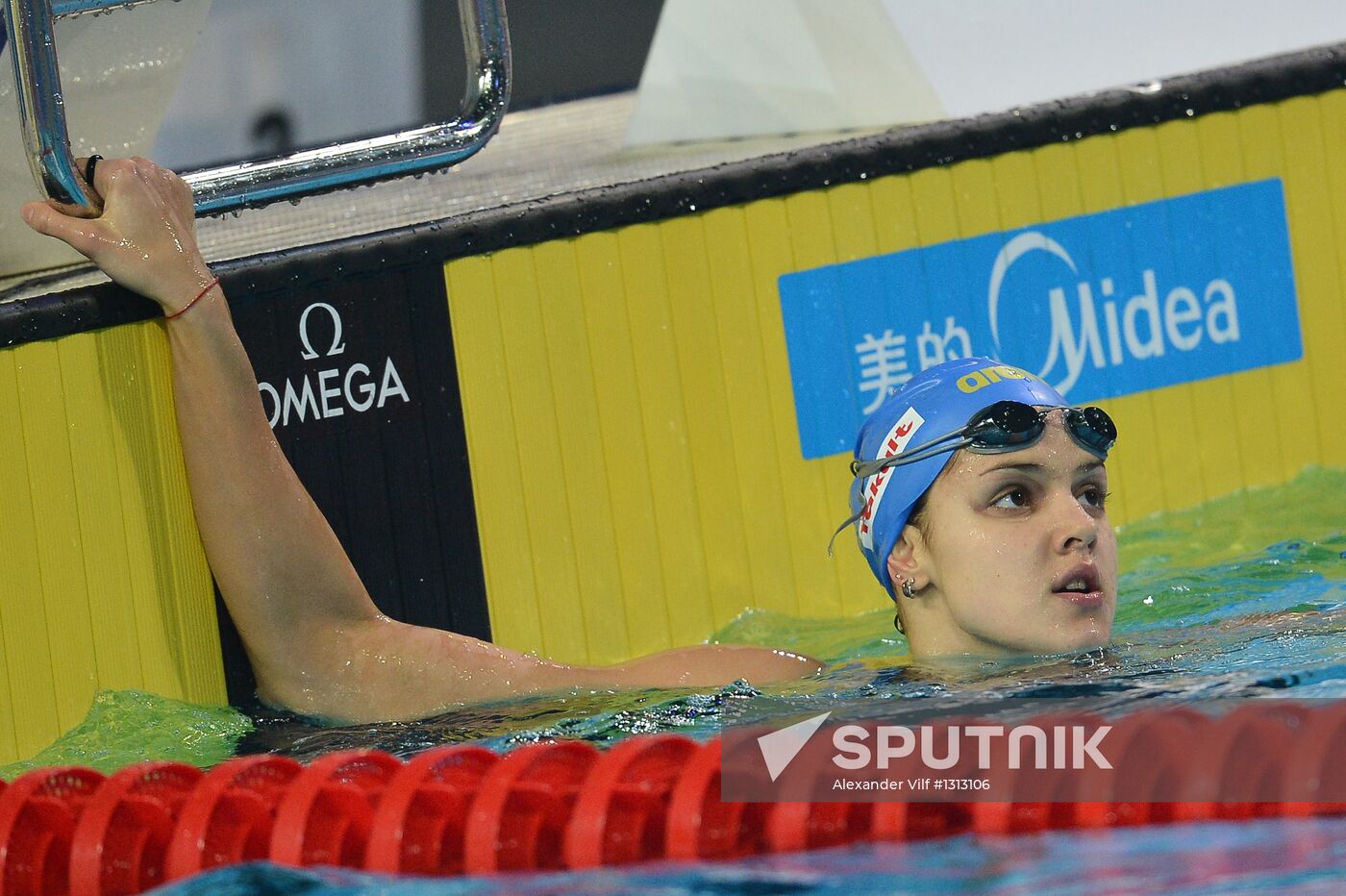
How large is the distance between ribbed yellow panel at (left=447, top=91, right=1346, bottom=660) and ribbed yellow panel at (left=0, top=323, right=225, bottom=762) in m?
0.62

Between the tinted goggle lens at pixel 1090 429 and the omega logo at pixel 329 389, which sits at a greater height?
the omega logo at pixel 329 389

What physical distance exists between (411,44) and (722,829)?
5780mm

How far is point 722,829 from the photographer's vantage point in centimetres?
189

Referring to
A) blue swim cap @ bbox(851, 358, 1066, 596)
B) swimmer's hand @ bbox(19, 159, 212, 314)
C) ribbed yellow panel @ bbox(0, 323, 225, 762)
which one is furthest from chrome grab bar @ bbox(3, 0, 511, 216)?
blue swim cap @ bbox(851, 358, 1066, 596)

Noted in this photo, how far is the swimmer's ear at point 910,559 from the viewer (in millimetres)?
2615

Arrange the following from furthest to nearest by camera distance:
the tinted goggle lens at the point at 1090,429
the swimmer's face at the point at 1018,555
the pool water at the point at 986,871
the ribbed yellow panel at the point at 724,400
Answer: the ribbed yellow panel at the point at 724,400 < the tinted goggle lens at the point at 1090,429 < the swimmer's face at the point at 1018,555 < the pool water at the point at 986,871

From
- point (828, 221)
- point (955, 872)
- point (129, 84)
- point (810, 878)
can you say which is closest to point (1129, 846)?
point (955, 872)

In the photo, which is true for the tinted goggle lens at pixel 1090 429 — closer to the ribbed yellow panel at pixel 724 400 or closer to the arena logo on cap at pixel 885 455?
the arena logo on cap at pixel 885 455

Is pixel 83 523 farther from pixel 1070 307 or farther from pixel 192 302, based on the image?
pixel 1070 307

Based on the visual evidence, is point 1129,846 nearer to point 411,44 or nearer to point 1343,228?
point 1343,228

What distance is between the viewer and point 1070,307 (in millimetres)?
3422

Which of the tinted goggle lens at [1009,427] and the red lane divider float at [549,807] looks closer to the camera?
the red lane divider float at [549,807]

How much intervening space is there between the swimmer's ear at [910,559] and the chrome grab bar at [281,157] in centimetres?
109

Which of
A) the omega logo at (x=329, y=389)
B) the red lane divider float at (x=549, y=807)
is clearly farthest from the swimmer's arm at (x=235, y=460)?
the red lane divider float at (x=549, y=807)
